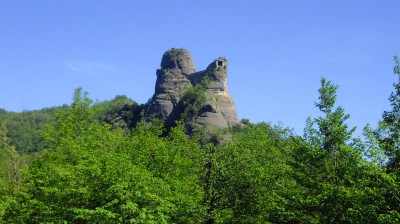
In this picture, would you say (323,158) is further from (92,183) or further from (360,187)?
(92,183)

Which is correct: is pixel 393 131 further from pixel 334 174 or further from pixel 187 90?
pixel 187 90

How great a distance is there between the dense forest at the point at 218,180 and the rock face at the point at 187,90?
7857 cm

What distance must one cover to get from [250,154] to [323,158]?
8.15m

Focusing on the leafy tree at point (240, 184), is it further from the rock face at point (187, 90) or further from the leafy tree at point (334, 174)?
the rock face at point (187, 90)

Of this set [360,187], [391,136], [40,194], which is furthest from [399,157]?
[40,194]

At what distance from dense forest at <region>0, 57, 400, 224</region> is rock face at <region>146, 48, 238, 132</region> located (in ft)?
258

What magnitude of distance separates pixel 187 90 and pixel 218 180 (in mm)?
97850

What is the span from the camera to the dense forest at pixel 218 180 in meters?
21.1

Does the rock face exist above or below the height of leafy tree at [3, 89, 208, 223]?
above

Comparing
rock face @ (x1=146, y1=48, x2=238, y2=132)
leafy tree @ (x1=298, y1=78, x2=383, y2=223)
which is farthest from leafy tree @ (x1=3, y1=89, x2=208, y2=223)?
rock face @ (x1=146, y1=48, x2=238, y2=132)

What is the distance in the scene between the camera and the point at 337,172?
2370cm

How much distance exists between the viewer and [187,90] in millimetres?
127812

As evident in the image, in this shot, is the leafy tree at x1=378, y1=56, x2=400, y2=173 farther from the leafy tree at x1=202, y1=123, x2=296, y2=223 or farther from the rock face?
the rock face

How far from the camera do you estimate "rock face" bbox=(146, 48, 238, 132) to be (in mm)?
118125
